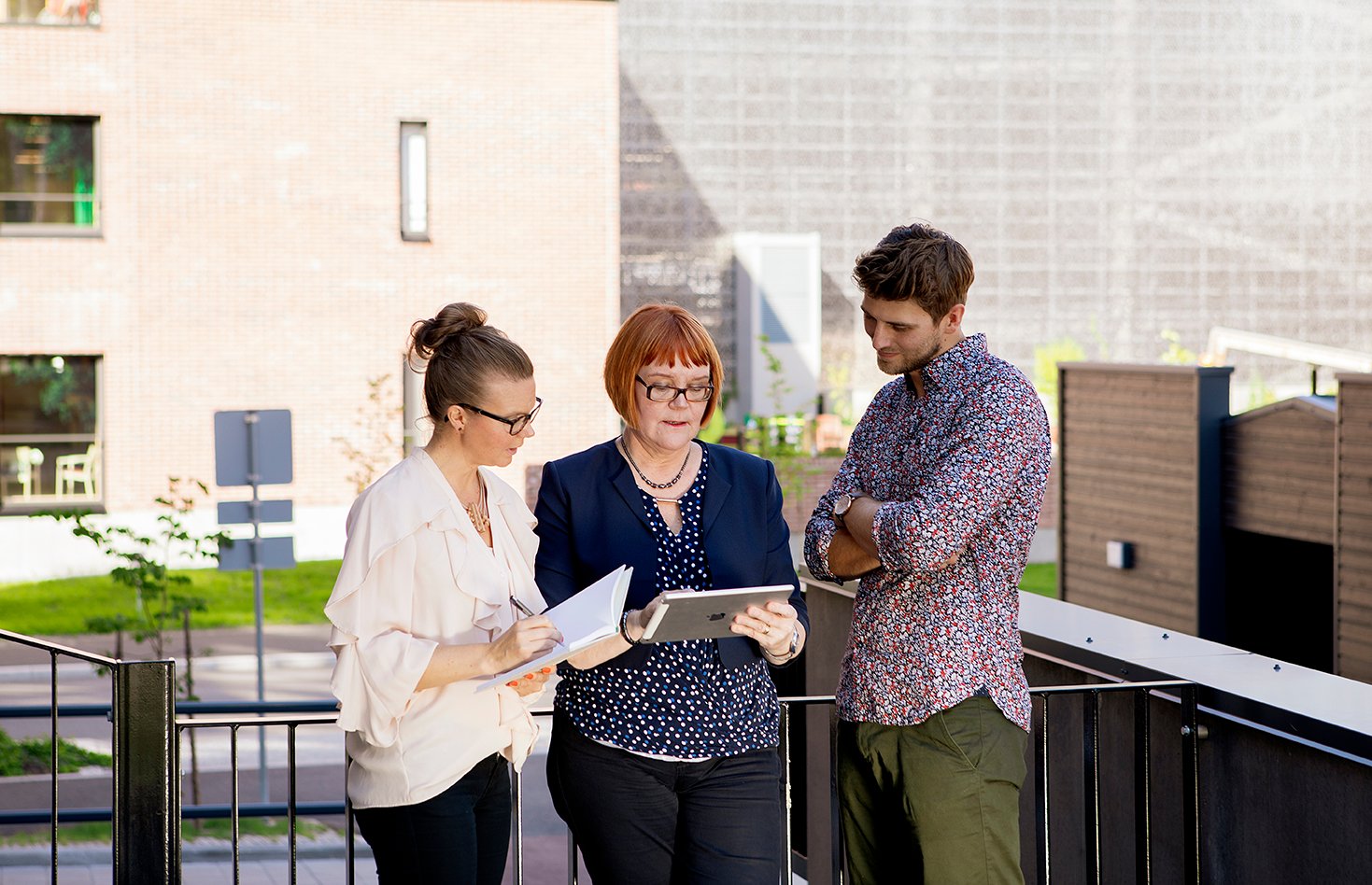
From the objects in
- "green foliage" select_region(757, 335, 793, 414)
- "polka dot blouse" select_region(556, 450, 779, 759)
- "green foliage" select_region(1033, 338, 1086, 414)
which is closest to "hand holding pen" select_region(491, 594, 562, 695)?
"polka dot blouse" select_region(556, 450, 779, 759)

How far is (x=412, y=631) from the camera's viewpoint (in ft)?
9.69

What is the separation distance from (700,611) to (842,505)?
646mm

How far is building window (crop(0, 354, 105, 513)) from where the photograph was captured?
2231cm

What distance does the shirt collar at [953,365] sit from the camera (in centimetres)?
309

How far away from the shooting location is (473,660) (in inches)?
113

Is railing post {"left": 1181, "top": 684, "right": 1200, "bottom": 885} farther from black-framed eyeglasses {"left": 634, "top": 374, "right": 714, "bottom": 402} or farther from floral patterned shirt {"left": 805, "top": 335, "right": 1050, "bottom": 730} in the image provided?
black-framed eyeglasses {"left": 634, "top": 374, "right": 714, "bottom": 402}

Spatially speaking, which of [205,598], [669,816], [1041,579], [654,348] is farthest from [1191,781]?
[1041,579]

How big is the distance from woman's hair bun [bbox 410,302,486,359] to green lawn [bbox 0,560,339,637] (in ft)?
49.9

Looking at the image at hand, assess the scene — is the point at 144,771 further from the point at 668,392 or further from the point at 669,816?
the point at 668,392

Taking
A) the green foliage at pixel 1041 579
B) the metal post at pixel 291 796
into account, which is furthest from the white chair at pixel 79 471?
the metal post at pixel 291 796

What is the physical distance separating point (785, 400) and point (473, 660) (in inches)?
1072

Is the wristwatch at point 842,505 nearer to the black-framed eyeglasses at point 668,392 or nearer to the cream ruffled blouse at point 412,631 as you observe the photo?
the black-framed eyeglasses at point 668,392

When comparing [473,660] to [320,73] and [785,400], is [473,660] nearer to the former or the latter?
[320,73]

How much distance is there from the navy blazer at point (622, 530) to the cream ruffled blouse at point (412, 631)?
0.43 feet
